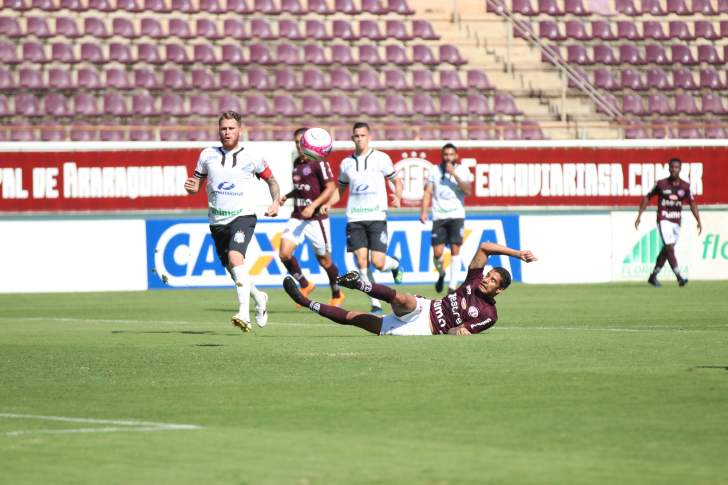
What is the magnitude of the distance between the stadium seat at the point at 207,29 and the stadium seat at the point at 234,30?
0.22m

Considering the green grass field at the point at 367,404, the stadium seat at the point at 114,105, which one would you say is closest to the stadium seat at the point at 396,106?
the stadium seat at the point at 114,105

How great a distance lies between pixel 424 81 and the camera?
36.0m

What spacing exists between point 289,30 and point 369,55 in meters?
2.06

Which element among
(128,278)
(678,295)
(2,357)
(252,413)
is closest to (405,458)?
(252,413)

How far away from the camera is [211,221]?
16297mm

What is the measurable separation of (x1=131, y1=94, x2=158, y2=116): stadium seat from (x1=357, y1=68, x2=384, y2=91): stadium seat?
5.06 m

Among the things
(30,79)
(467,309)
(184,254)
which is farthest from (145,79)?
(467,309)

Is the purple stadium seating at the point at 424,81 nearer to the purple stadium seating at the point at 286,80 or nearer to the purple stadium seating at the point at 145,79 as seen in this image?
the purple stadium seating at the point at 286,80

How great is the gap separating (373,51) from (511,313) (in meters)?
17.3

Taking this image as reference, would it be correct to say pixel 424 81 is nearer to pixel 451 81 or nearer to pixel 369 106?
pixel 451 81

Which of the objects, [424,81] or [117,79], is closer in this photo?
[117,79]

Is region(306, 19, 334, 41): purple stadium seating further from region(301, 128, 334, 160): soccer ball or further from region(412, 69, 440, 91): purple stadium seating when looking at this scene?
region(301, 128, 334, 160): soccer ball

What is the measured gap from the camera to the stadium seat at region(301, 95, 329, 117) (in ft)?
113

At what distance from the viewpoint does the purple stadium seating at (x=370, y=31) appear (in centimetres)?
3697
